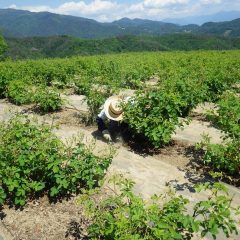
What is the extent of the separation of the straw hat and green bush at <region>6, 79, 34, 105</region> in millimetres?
3993

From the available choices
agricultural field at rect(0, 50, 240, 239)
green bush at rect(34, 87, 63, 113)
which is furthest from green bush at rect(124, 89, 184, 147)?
green bush at rect(34, 87, 63, 113)

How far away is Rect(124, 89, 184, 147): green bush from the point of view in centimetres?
770

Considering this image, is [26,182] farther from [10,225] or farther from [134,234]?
[134,234]

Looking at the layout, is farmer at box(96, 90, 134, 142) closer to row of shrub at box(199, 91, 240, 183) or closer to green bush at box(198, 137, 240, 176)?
row of shrub at box(199, 91, 240, 183)

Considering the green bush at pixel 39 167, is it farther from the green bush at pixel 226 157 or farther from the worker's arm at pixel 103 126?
the worker's arm at pixel 103 126

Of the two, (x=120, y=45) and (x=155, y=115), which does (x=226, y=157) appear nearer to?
(x=155, y=115)

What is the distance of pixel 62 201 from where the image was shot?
A: 5.99 metres

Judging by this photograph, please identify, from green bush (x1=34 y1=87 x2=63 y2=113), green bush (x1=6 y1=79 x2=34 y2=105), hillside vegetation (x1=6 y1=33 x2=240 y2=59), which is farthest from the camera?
hillside vegetation (x1=6 y1=33 x2=240 y2=59)

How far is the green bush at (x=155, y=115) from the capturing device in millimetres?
7703

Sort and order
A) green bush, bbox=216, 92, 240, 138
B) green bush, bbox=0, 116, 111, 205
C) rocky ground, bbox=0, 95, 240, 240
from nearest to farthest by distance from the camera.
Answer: rocky ground, bbox=0, 95, 240, 240
green bush, bbox=0, 116, 111, 205
green bush, bbox=216, 92, 240, 138

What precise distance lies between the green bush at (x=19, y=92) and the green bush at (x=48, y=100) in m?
0.71

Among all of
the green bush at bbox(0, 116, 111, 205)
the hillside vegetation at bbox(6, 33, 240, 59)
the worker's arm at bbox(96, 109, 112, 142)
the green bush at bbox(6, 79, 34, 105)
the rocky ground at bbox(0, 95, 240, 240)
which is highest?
the green bush at bbox(0, 116, 111, 205)

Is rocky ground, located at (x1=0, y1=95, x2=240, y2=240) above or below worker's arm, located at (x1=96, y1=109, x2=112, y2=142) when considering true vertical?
below

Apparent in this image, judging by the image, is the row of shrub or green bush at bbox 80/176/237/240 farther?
the row of shrub
